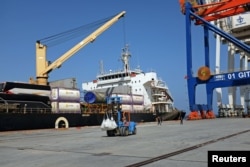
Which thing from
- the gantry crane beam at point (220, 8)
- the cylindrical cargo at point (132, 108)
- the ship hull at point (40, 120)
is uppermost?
the gantry crane beam at point (220, 8)

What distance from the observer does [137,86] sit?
58.1 metres

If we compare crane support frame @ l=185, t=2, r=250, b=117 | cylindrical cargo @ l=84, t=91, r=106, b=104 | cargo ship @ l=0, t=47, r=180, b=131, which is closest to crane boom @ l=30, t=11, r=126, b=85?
cargo ship @ l=0, t=47, r=180, b=131

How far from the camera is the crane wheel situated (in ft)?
167

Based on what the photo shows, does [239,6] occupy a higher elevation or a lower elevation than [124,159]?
higher

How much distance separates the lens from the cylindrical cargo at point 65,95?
129ft

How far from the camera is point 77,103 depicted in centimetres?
4253

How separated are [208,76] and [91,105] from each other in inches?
714

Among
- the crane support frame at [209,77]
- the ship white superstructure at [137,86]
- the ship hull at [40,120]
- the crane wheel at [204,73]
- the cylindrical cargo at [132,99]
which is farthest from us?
the ship white superstructure at [137,86]

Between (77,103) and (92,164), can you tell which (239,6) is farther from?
(92,164)

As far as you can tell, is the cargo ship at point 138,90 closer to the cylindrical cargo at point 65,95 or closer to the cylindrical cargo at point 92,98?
the cylindrical cargo at point 92,98

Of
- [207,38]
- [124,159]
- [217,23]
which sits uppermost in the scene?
[217,23]

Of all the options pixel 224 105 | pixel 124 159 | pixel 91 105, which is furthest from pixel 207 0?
pixel 124 159

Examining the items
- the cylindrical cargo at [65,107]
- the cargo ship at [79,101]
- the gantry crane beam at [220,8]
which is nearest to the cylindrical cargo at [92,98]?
the cargo ship at [79,101]

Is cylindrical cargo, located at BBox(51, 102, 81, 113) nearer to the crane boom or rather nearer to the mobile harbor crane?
the crane boom
